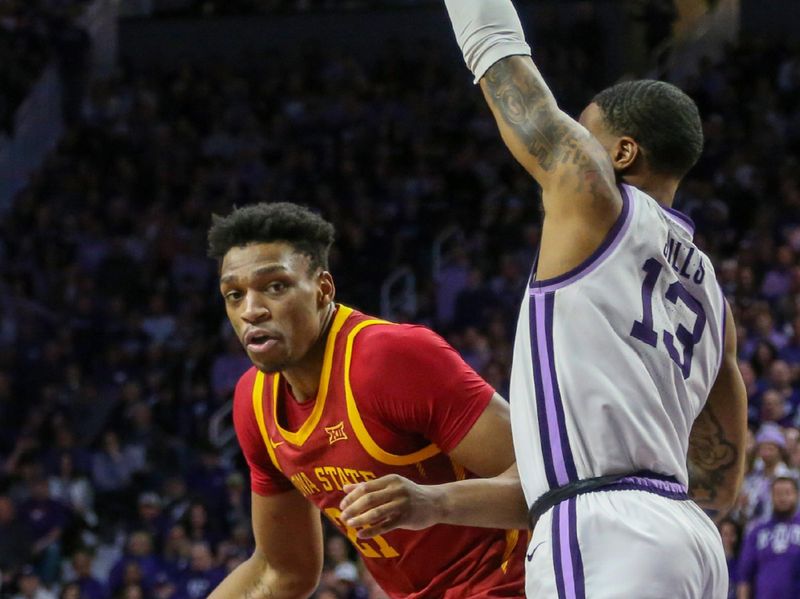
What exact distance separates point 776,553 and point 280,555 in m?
5.25

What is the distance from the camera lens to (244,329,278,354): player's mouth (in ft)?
12.4

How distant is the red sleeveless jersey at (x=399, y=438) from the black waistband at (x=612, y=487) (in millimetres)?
570

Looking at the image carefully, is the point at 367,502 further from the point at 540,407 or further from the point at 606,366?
the point at 606,366

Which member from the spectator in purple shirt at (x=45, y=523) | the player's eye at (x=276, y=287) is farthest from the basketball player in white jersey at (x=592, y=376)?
the spectator in purple shirt at (x=45, y=523)

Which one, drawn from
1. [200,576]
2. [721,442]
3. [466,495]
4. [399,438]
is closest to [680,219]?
[721,442]

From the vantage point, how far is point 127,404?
13.2 m

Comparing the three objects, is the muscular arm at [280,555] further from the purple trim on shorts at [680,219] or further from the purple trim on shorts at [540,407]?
the purple trim on shorts at [680,219]

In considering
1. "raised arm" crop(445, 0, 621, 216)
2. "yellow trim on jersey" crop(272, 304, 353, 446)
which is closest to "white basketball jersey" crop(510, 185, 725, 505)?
"raised arm" crop(445, 0, 621, 216)

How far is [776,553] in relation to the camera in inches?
346

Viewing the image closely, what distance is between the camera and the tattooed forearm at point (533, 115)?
3.04m

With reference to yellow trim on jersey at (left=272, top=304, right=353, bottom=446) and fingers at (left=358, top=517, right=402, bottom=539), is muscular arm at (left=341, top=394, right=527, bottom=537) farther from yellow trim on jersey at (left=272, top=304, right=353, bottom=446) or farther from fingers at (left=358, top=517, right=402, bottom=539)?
yellow trim on jersey at (left=272, top=304, right=353, bottom=446)

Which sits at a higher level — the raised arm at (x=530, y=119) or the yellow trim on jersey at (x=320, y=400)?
the raised arm at (x=530, y=119)

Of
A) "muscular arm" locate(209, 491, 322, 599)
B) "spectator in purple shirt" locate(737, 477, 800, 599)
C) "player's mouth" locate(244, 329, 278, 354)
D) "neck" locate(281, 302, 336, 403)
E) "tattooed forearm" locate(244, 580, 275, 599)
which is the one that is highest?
"player's mouth" locate(244, 329, 278, 354)

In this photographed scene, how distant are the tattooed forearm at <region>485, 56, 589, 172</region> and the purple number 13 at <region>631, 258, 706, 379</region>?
0.31 meters
